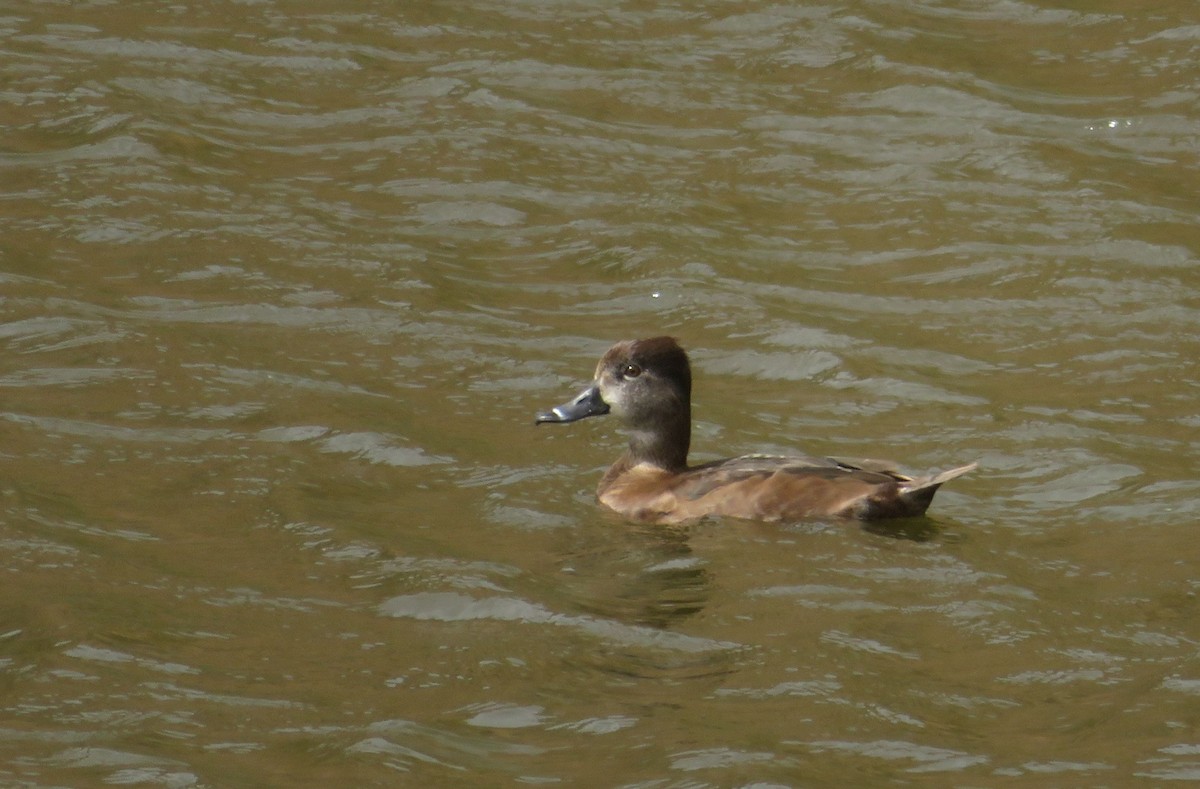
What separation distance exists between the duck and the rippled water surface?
134 millimetres

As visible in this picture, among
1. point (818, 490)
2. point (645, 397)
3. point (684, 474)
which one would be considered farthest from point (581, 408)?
point (818, 490)

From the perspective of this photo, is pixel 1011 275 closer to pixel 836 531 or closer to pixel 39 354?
pixel 836 531

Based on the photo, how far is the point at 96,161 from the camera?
12.1 metres

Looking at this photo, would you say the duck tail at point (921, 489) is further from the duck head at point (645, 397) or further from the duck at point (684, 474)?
the duck head at point (645, 397)

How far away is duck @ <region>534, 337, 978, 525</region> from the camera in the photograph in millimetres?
8008

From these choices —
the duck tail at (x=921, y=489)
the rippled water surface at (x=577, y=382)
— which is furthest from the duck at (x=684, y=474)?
the rippled water surface at (x=577, y=382)

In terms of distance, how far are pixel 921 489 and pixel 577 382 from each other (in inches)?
90.0

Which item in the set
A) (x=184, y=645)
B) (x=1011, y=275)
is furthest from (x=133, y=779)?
(x=1011, y=275)

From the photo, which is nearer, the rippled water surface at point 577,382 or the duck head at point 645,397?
the rippled water surface at point 577,382

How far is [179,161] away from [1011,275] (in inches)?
191

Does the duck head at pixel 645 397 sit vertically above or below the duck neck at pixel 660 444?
above

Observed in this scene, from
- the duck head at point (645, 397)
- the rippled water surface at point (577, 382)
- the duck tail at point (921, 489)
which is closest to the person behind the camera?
the rippled water surface at point (577, 382)

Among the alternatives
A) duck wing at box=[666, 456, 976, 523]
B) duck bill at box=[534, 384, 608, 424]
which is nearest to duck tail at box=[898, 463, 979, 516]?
duck wing at box=[666, 456, 976, 523]

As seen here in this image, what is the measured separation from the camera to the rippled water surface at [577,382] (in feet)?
20.2
